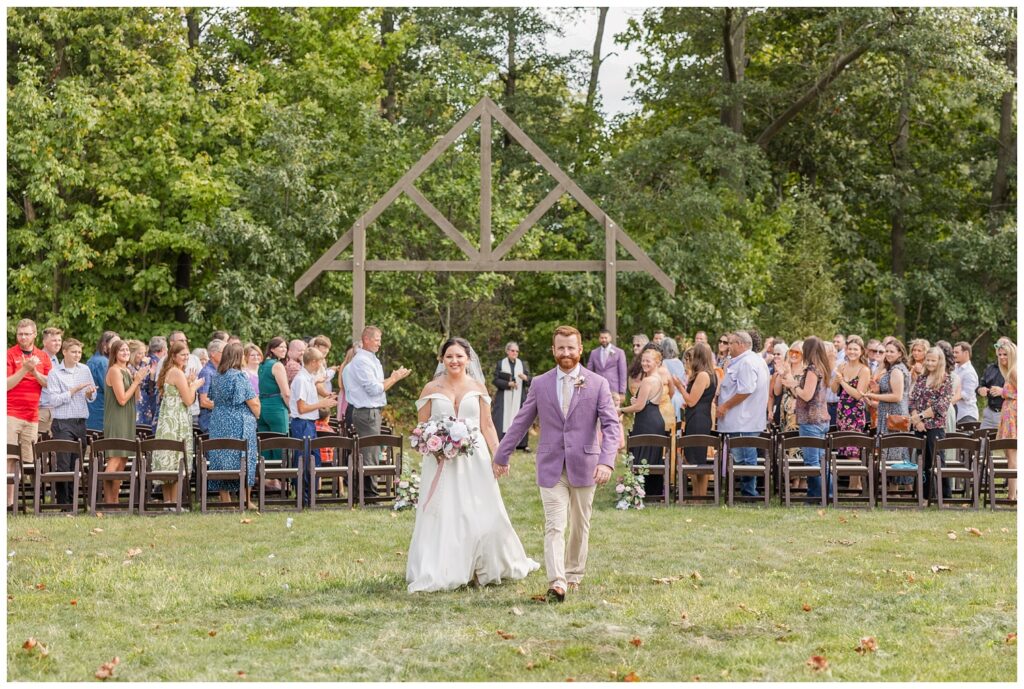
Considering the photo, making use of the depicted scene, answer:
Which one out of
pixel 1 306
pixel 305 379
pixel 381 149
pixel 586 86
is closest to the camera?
pixel 1 306

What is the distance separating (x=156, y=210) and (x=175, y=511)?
14719mm

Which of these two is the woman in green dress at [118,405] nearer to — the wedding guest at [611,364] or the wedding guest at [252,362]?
the wedding guest at [252,362]

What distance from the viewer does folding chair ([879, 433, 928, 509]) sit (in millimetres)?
12820

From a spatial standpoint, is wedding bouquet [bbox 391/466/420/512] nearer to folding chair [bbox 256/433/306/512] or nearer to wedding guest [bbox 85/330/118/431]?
folding chair [bbox 256/433/306/512]

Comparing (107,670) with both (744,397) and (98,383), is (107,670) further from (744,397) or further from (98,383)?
(98,383)

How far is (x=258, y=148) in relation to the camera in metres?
26.6

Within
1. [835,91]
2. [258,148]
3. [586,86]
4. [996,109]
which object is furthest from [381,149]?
[996,109]

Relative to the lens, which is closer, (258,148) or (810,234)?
(258,148)

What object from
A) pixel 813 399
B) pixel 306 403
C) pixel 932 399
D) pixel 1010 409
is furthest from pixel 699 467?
pixel 306 403

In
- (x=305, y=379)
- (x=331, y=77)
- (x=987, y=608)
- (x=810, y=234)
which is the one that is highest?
(x=331, y=77)

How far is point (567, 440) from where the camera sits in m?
8.51

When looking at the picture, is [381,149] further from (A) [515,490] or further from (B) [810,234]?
(A) [515,490]

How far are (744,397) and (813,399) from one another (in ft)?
2.61

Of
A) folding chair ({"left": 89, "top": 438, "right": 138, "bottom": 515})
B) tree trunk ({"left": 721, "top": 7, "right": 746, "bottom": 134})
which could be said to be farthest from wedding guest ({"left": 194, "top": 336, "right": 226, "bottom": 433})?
tree trunk ({"left": 721, "top": 7, "right": 746, "bottom": 134})
